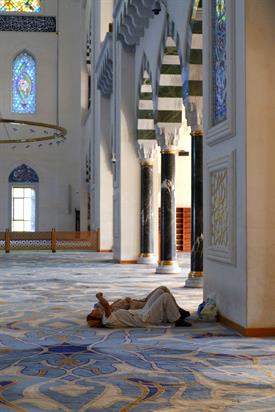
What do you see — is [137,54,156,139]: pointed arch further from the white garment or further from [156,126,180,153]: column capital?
the white garment

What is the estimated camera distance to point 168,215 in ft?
34.2

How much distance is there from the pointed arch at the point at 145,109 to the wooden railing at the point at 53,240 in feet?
17.5

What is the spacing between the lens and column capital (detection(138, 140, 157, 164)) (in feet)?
40.8

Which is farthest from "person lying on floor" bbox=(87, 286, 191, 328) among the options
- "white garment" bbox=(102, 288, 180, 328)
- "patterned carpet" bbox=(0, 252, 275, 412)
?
"patterned carpet" bbox=(0, 252, 275, 412)

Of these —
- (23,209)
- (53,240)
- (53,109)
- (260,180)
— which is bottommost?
(53,240)

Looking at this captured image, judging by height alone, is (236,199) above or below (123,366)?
above

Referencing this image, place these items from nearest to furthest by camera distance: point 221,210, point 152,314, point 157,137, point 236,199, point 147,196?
point 236,199 → point 152,314 → point 221,210 → point 157,137 → point 147,196

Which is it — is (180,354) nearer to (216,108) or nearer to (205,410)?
(205,410)

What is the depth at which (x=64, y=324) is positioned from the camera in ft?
17.6

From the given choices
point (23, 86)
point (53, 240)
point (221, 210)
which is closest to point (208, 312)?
point (221, 210)

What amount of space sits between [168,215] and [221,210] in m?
4.91

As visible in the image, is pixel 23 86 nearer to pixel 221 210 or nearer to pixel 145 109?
pixel 145 109

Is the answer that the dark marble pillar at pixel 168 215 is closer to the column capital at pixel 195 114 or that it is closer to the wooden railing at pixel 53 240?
the column capital at pixel 195 114

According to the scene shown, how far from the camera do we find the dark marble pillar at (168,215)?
34.3 feet
